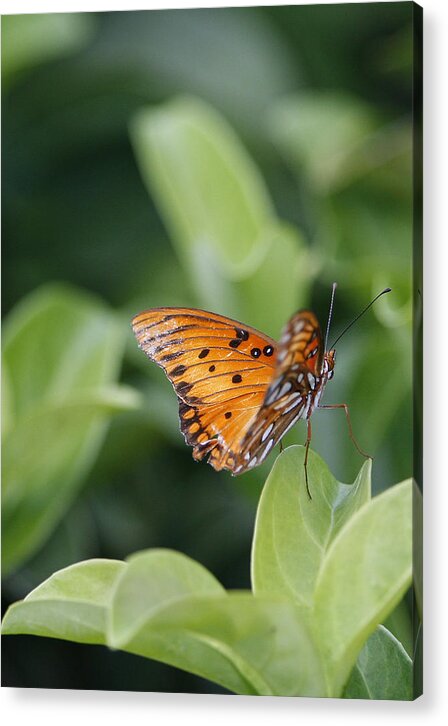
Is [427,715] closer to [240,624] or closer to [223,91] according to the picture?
[240,624]

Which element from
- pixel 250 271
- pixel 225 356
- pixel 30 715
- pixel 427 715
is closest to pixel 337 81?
pixel 250 271

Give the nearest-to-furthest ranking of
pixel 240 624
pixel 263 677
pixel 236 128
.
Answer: pixel 240 624 < pixel 263 677 < pixel 236 128

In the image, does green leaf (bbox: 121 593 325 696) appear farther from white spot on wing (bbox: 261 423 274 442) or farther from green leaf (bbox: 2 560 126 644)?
white spot on wing (bbox: 261 423 274 442)

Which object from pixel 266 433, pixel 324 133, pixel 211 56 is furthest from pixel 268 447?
pixel 211 56

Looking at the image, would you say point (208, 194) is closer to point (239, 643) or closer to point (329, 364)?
point (329, 364)

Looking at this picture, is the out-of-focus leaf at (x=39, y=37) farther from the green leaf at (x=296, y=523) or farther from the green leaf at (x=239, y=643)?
the green leaf at (x=239, y=643)

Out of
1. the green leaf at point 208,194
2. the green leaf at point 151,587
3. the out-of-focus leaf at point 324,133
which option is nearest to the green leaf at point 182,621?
the green leaf at point 151,587
